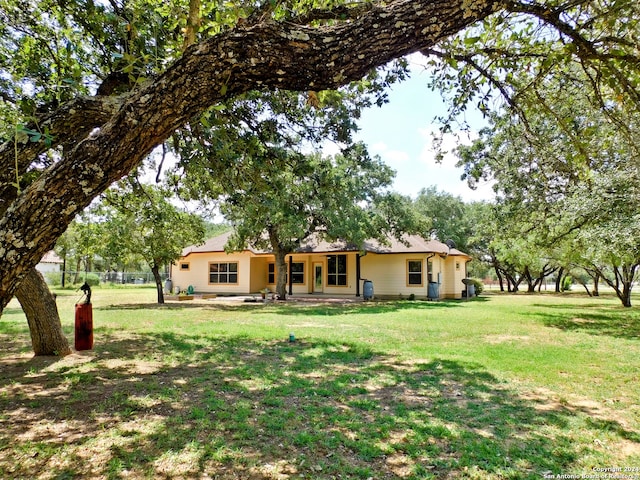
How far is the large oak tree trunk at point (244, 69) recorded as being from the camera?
208 centimetres

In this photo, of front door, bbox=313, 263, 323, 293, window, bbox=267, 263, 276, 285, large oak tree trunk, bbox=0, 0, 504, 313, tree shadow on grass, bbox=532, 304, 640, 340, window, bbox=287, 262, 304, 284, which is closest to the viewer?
large oak tree trunk, bbox=0, 0, 504, 313

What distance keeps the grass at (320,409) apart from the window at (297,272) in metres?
15.7

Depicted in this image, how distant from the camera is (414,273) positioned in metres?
21.7

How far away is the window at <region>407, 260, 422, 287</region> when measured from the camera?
21547 mm

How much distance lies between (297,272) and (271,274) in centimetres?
243

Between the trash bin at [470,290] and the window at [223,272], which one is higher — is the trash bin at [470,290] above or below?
below

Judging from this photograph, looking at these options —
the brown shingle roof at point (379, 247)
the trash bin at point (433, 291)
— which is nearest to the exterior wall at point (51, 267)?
the brown shingle roof at point (379, 247)

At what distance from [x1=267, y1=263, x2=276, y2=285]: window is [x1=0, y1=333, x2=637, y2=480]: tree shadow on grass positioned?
19363mm

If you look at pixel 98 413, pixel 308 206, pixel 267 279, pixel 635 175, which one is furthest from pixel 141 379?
pixel 267 279

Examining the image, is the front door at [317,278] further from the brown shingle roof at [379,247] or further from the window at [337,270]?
the brown shingle roof at [379,247]

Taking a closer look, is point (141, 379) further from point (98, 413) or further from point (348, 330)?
point (348, 330)

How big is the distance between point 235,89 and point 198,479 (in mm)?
2645

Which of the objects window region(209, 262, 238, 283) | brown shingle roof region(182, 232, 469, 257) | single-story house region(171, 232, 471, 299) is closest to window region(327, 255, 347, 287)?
single-story house region(171, 232, 471, 299)

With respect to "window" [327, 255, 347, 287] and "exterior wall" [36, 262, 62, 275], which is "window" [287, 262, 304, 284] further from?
"exterior wall" [36, 262, 62, 275]
